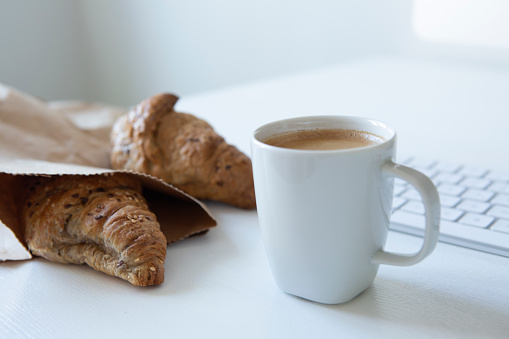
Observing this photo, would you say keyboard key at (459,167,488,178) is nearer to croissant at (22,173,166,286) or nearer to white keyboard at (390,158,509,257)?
white keyboard at (390,158,509,257)

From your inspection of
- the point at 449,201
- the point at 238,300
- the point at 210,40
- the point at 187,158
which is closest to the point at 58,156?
the point at 187,158

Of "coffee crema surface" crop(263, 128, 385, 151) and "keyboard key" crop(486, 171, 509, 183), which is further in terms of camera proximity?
"keyboard key" crop(486, 171, 509, 183)

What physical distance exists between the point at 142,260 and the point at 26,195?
8.2 inches

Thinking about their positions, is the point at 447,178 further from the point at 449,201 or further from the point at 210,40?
the point at 210,40

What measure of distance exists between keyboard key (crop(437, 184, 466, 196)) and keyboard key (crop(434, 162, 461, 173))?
6 cm

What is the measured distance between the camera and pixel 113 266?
20.6 inches

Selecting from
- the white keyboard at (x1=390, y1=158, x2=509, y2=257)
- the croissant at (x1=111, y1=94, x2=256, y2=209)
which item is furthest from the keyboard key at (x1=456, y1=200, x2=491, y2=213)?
the croissant at (x1=111, y1=94, x2=256, y2=209)

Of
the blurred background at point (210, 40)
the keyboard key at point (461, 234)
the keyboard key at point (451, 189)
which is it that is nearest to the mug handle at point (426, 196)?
the keyboard key at point (461, 234)

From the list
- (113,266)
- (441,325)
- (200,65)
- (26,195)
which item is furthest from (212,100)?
(200,65)

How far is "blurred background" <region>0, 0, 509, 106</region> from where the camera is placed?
1942 millimetres

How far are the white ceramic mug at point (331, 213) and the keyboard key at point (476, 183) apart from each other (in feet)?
0.82

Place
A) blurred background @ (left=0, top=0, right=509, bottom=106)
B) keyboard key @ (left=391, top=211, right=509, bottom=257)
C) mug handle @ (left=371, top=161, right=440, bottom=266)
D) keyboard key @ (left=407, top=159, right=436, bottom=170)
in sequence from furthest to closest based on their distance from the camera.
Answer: blurred background @ (left=0, top=0, right=509, bottom=106)
keyboard key @ (left=407, top=159, right=436, bottom=170)
keyboard key @ (left=391, top=211, right=509, bottom=257)
mug handle @ (left=371, top=161, right=440, bottom=266)

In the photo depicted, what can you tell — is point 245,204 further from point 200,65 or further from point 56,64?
point 56,64

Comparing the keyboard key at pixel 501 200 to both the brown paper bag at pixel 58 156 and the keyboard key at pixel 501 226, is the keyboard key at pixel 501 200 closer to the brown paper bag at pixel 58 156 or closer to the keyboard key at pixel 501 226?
the keyboard key at pixel 501 226
